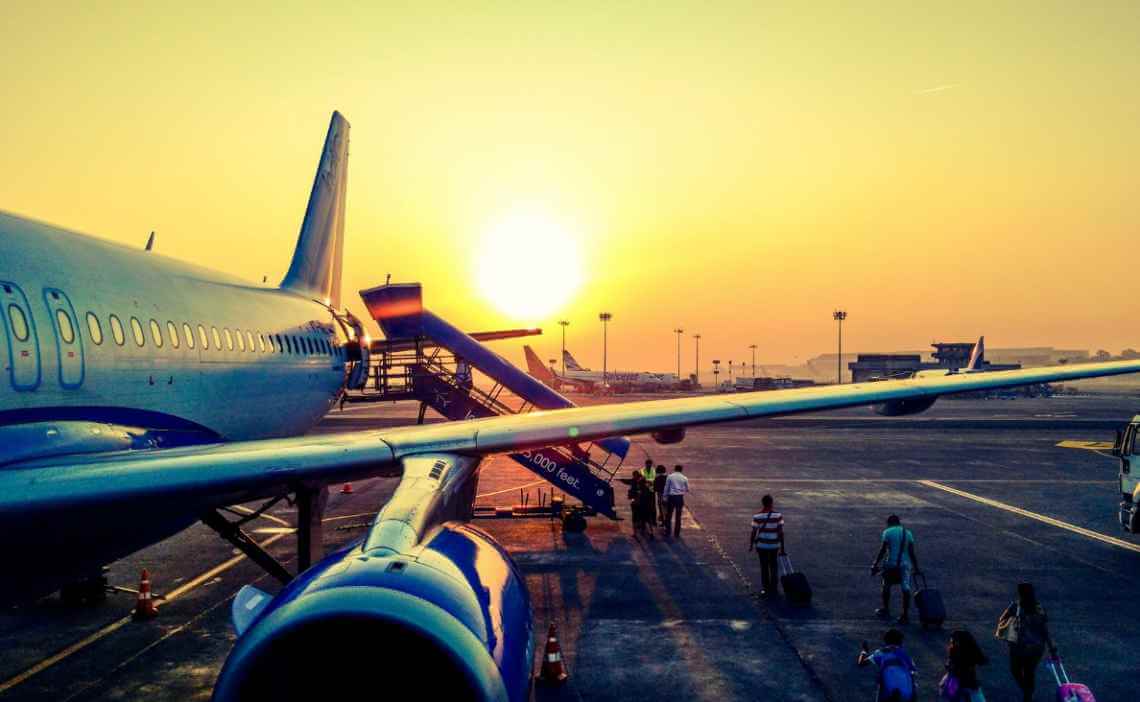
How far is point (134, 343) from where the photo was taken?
28.7ft

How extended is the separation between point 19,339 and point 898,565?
1316cm

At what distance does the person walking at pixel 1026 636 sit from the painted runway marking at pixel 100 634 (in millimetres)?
13375

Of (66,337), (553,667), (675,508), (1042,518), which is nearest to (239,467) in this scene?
(66,337)

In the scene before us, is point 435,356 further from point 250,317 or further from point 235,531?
point 235,531

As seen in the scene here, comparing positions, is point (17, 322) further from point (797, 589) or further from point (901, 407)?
point (797, 589)

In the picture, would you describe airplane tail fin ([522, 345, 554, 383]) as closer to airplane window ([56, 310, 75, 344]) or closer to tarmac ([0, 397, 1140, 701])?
tarmac ([0, 397, 1140, 701])

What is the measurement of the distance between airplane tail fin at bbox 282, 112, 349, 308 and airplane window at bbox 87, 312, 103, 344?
10983mm

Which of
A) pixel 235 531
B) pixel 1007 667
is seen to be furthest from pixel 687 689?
pixel 235 531

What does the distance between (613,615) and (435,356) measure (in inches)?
508

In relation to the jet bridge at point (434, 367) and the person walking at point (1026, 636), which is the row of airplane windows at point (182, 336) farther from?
the person walking at point (1026, 636)

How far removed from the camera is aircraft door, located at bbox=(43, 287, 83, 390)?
23.8 feet

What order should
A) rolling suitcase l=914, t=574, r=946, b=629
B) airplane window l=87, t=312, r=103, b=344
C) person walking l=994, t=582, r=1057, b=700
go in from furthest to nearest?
rolling suitcase l=914, t=574, r=946, b=629 < person walking l=994, t=582, r=1057, b=700 < airplane window l=87, t=312, r=103, b=344

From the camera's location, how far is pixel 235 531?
32.8 ft

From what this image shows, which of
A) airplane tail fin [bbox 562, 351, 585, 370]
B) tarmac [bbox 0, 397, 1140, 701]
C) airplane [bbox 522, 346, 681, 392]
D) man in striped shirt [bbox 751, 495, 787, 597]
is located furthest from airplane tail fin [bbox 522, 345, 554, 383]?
man in striped shirt [bbox 751, 495, 787, 597]
